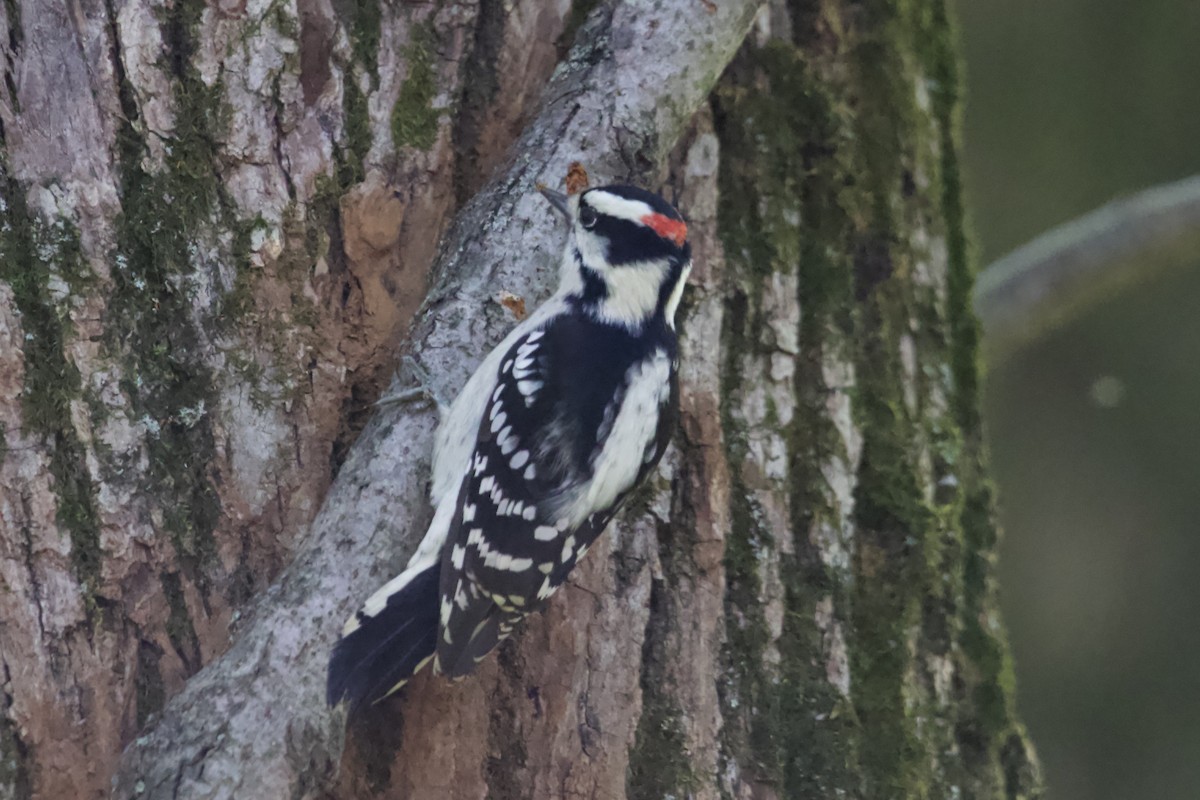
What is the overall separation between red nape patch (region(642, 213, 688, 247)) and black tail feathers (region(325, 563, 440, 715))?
836mm

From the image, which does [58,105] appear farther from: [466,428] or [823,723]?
[823,723]

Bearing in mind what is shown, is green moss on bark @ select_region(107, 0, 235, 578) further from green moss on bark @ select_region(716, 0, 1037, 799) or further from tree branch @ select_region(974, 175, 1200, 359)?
tree branch @ select_region(974, 175, 1200, 359)

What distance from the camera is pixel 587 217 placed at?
8.14 feet

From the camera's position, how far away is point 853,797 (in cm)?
246

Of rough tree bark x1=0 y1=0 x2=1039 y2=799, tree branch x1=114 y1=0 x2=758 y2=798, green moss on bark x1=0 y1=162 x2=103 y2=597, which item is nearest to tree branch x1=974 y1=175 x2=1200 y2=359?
rough tree bark x1=0 y1=0 x2=1039 y2=799

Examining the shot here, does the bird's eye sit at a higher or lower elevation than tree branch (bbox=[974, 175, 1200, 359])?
higher

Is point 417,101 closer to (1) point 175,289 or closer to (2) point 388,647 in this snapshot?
(1) point 175,289

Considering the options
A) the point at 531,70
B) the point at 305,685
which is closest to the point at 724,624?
the point at 305,685

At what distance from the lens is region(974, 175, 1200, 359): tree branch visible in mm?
3617

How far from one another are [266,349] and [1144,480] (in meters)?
4.70

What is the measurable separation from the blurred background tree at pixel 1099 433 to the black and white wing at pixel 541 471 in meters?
3.60

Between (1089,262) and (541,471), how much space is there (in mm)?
2202

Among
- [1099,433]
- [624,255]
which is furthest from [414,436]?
[1099,433]

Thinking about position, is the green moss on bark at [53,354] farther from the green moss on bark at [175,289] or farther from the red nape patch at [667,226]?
the red nape patch at [667,226]
